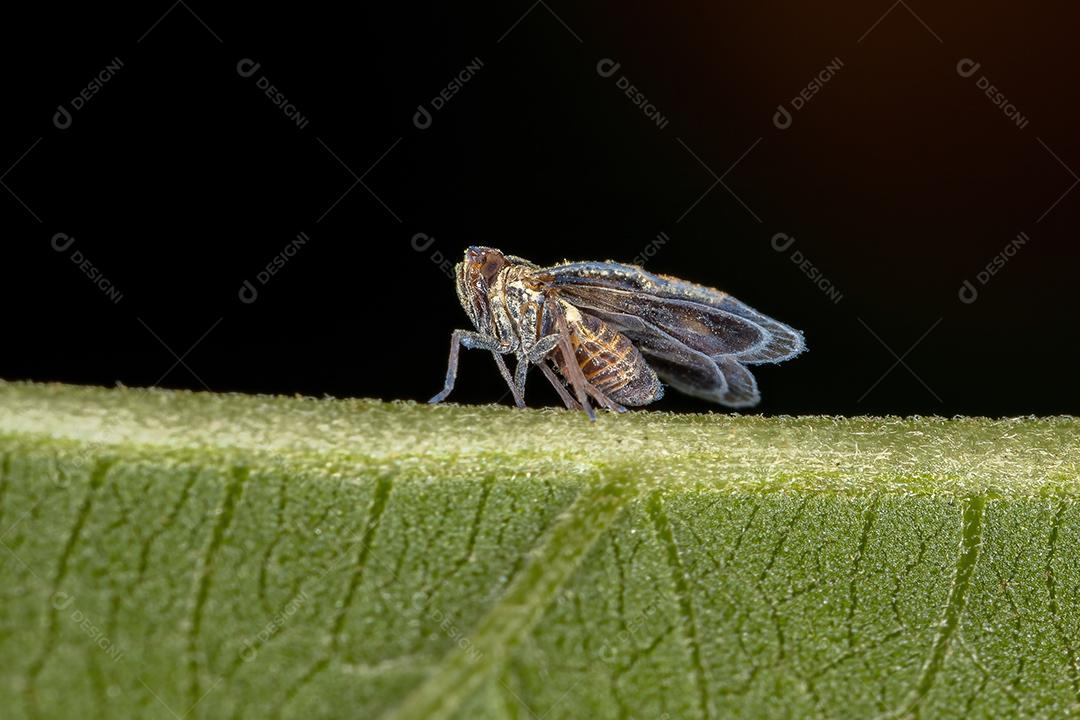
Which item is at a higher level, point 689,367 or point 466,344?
point 466,344

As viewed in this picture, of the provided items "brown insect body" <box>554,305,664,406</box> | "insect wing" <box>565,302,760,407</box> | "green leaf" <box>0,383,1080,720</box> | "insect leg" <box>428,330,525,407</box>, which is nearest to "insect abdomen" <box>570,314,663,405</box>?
"brown insect body" <box>554,305,664,406</box>

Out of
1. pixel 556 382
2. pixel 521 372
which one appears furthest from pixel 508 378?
pixel 556 382

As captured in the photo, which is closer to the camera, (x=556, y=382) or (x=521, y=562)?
(x=521, y=562)

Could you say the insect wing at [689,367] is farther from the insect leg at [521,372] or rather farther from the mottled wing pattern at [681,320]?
the insect leg at [521,372]

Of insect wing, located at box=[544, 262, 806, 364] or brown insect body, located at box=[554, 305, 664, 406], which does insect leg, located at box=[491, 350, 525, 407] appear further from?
insect wing, located at box=[544, 262, 806, 364]

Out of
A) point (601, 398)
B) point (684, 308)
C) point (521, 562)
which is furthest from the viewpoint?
point (684, 308)

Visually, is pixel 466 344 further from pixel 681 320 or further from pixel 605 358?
pixel 681 320

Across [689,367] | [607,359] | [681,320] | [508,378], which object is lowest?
[689,367]
